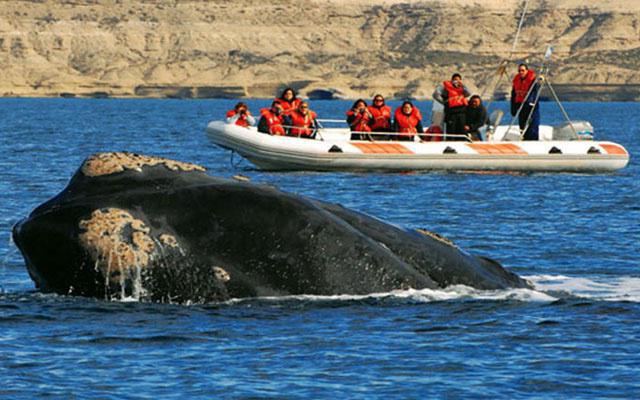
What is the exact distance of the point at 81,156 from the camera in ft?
143

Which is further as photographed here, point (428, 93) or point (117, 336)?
point (428, 93)

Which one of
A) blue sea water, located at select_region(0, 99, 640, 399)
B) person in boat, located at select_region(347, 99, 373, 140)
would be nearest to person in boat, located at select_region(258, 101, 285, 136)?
person in boat, located at select_region(347, 99, 373, 140)

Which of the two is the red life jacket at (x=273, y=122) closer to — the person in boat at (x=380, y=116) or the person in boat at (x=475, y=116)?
the person in boat at (x=380, y=116)

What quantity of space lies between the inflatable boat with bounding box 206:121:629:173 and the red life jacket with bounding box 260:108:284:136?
1.25 feet

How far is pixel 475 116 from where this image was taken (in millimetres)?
33375

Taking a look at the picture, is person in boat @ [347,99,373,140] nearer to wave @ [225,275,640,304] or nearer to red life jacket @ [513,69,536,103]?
red life jacket @ [513,69,536,103]

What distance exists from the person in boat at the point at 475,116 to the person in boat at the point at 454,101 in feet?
0.35

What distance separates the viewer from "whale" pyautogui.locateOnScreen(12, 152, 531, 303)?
10.4 metres

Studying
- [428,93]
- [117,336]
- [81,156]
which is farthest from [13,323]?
[428,93]

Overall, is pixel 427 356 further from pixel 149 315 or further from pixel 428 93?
pixel 428 93

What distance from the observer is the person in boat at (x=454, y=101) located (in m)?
32.7

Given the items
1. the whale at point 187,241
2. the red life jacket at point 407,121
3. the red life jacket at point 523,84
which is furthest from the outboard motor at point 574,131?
the whale at point 187,241

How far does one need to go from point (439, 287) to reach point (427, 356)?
37.8 inches

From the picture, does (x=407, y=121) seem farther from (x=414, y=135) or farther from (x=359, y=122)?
(x=359, y=122)
